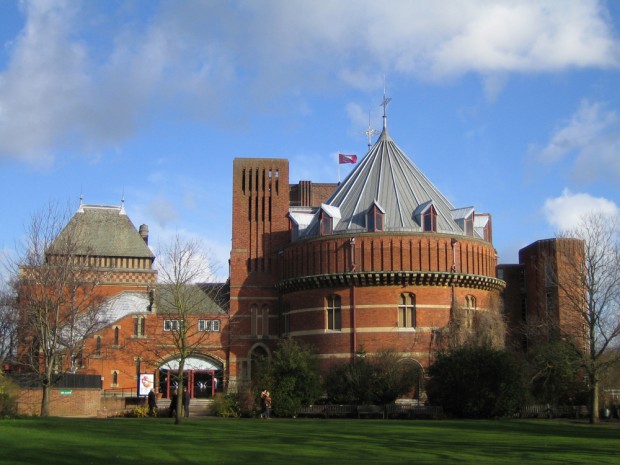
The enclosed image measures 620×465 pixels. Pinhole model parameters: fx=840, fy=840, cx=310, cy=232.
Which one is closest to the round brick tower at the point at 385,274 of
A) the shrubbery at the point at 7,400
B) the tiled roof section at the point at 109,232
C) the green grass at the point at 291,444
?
the tiled roof section at the point at 109,232

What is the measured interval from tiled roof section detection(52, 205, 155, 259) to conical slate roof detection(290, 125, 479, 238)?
17.1 metres

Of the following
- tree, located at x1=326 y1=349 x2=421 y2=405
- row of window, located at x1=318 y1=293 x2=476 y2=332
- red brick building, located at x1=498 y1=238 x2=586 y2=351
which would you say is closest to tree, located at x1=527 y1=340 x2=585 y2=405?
red brick building, located at x1=498 y1=238 x2=586 y2=351

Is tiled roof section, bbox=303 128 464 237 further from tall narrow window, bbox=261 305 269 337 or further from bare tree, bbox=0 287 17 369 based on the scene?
bare tree, bbox=0 287 17 369

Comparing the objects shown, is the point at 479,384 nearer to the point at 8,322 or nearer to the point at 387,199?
the point at 387,199

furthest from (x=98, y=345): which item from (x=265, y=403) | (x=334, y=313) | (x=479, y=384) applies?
(x=479, y=384)

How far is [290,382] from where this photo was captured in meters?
44.7

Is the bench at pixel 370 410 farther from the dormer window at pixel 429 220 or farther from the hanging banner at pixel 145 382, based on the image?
the hanging banner at pixel 145 382

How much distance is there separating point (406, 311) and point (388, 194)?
893 centimetres

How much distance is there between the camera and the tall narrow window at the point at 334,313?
184ft

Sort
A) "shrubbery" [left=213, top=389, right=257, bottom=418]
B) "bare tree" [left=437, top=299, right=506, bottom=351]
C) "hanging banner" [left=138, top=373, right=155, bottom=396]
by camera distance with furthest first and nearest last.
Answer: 1. "hanging banner" [left=138, top=373, right=155, bottom=396]
2. "bare tree" [left=437, top=299, right=506, bottom=351]
3. "shrubbery" [left=213, top=389, right=257, bottom=418]

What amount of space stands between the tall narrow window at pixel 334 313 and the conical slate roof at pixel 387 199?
4563 mm

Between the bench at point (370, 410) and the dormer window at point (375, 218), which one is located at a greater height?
the dormer window at point (375, 218)

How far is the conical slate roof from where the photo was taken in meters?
57.1

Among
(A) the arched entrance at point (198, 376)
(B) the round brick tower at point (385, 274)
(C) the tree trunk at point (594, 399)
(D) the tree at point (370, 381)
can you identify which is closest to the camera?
(C) the tree trunk at point (594, 399)
